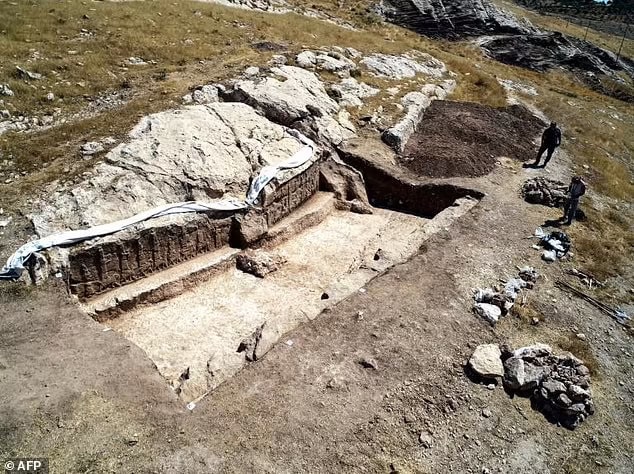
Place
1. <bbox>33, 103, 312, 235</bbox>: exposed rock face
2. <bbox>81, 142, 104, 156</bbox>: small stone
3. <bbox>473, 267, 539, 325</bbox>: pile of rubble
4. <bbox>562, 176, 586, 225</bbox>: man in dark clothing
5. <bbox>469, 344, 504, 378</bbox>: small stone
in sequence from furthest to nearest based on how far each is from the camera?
<bbox>562, 176, 586, 225</bbox>: man in dark clothing → <bbox>81, 142, 104, 156</bbox>: small stone → <bbox>33, 103, 312, 235</bbox>: exposed rock face → <bbox>473, 267, 539, 325</bbox>: pile of rubble → <bbox>469, 344, 504, 378</bbox>: small stone

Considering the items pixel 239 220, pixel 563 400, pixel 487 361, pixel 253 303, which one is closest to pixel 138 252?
pixel 239 220

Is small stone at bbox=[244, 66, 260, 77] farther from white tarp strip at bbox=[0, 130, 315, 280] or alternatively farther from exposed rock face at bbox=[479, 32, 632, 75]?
exposed rock face at bbox=[479, 32, 632, 75]

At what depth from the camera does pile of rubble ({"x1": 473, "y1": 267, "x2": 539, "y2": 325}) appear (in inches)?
383

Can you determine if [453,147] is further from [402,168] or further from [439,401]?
[439,401]

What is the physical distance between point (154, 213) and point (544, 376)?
29.6 feet

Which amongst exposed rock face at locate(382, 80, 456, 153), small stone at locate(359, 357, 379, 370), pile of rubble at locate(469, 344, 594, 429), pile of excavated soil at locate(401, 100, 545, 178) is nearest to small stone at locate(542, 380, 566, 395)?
pile of rubble at locate(469, 344, 594, 429)

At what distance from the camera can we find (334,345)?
347 inches

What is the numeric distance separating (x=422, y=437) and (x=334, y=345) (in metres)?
2.32

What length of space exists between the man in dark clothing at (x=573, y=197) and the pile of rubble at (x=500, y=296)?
3.66 meters

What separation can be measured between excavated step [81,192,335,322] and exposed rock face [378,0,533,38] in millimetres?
37880

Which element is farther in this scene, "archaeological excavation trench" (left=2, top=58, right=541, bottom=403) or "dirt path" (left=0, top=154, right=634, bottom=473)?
"archaeological excavation trench" (left=2, top=58, right=541, bottom=403)

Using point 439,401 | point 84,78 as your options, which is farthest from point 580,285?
point 84,78

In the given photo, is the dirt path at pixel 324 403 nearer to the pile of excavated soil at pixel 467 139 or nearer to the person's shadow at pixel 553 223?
the person's shadow at pixel 553 223

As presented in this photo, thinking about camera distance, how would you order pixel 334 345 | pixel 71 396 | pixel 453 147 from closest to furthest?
pixel 71 396
pixel 334 345
pixel 453 147
